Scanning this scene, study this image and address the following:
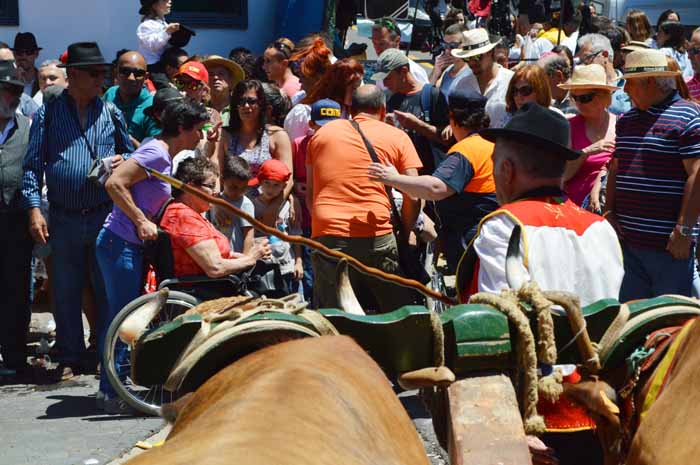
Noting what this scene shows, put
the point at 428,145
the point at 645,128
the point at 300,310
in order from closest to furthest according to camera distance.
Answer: the point at 300,310, the point at 645,128, the point at 428,145

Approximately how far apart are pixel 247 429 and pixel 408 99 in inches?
289

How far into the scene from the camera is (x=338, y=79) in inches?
295

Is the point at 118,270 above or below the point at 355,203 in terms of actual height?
below

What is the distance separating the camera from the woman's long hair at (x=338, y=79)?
7426 mm

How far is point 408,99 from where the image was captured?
884 cm

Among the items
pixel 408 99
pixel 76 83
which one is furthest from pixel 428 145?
pixel 76 83

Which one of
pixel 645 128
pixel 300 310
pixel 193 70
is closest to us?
pixel 300 310

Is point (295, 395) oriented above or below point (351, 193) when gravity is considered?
above

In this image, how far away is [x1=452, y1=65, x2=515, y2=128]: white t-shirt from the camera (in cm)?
815

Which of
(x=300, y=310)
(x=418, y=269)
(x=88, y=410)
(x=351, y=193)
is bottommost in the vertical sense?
(x=88, y=410)

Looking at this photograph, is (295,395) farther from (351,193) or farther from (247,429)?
(351,193)

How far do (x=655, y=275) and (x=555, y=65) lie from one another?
126 inches

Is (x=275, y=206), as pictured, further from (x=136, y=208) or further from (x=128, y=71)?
(x=128, y=71)

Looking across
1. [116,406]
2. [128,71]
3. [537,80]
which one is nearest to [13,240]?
[116,406]
